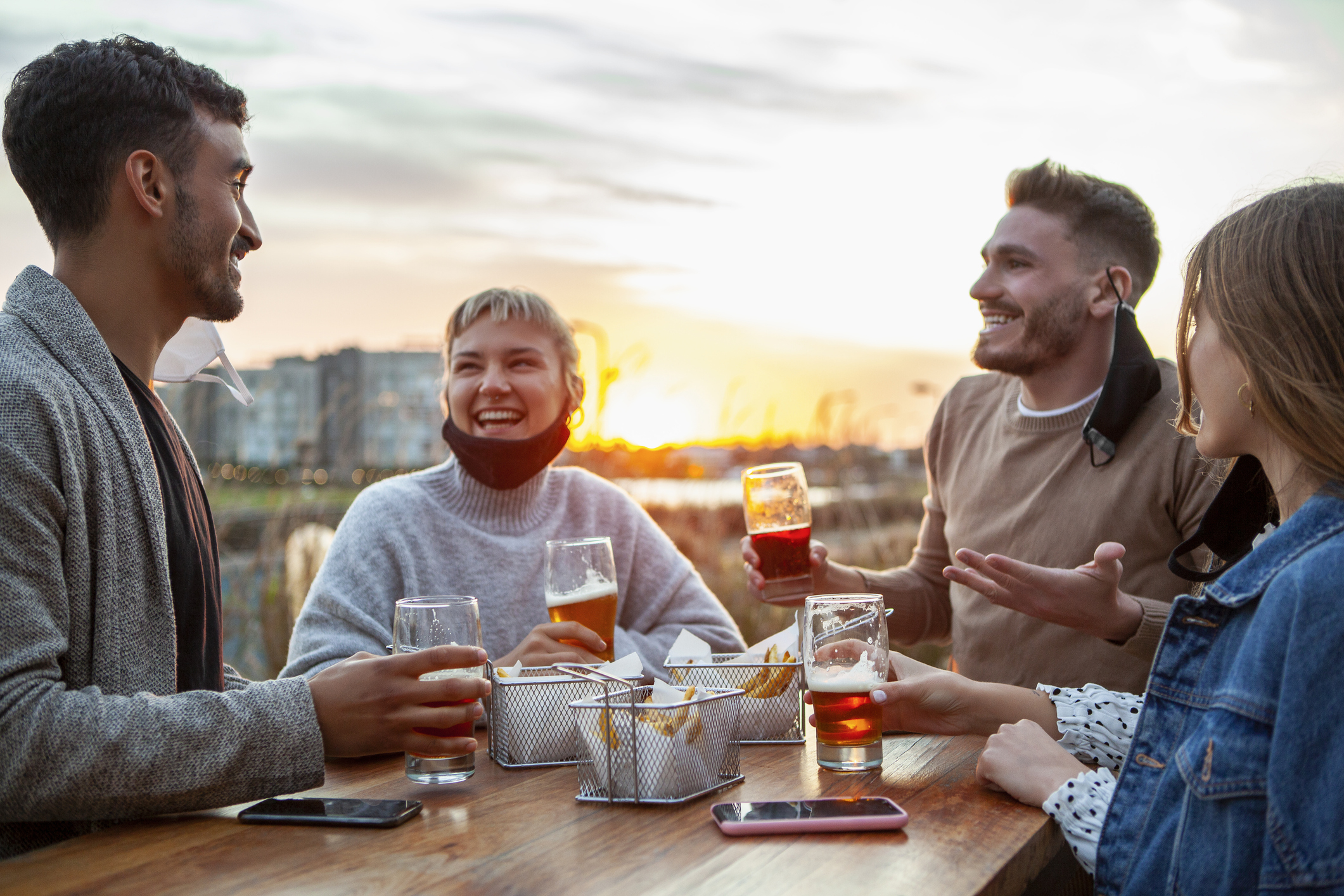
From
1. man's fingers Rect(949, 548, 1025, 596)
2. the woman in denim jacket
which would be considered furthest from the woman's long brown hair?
man's fingers Rect(949, 548, 1025, 596)

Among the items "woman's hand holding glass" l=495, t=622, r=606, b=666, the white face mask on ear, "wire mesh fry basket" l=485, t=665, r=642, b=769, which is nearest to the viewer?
"wire mesh fry basket" l=485, t=665, r=642, b=769

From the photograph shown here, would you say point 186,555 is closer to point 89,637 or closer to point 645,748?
point 89,637

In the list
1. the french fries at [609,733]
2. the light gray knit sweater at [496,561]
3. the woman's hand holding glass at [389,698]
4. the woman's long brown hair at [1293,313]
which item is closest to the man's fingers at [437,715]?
the woman's hand holding glass at [389,698]

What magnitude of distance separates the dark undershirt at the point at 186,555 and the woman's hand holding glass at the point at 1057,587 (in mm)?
1351

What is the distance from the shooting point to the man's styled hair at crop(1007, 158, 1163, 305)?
2.84m

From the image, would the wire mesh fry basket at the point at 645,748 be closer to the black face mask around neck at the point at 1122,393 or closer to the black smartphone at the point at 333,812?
the black smartphone at the point at 333,812

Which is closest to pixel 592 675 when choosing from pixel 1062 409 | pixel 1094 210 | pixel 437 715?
pixel 437 715

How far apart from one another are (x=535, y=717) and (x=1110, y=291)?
6.91 feet

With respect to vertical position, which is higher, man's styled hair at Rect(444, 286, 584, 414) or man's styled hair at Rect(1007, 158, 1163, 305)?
man's styled hair at Rect(1007, 158, 1163, 305)

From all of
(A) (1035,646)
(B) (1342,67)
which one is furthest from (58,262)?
(B) (1342,67)

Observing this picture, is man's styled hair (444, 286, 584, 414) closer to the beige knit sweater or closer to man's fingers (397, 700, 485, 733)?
the beige knit sweater

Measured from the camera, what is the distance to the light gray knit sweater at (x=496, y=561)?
2377mm

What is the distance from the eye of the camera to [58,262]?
1.73 metres

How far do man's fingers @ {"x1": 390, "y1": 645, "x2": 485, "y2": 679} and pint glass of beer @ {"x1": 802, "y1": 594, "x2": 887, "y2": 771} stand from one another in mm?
517
